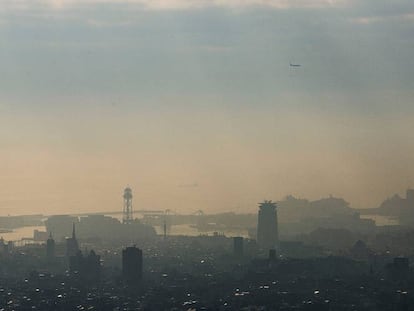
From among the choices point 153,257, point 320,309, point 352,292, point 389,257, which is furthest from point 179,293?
point 153,257

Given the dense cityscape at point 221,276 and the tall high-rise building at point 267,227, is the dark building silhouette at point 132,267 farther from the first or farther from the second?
the tall high-rise building at point 267,227

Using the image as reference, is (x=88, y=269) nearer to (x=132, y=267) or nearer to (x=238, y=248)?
(x=132, y=267)

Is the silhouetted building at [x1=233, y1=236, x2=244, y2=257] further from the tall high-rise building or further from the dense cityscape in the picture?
the tall high-rise building

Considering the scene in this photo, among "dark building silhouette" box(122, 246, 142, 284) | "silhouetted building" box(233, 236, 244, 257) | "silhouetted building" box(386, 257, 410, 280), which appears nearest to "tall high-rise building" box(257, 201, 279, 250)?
"silhouetted building" box(233, 236, 244, 257)

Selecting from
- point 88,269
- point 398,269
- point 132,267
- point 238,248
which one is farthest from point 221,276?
point 238,248

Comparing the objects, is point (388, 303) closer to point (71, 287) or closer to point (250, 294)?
point (250, 294)

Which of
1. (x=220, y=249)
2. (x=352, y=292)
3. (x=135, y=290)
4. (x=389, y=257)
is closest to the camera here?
(x=352, y=292)
